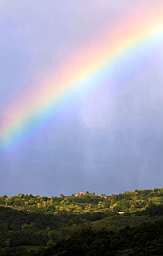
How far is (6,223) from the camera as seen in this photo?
199m

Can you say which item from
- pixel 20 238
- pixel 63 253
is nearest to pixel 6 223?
pixel 20 238

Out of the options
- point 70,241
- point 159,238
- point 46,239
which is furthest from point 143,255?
point 46,239

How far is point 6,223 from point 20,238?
5488 cm

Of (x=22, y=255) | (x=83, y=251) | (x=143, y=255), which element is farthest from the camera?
(x=22, y=255)

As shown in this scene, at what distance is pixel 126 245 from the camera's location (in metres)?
81.9

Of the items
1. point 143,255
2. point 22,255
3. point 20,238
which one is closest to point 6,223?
point 20,238

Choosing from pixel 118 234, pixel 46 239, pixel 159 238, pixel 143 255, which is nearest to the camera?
pixel 143 255

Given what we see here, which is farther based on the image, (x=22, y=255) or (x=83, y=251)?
(x=22, y=255)

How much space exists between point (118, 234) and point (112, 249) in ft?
35.8

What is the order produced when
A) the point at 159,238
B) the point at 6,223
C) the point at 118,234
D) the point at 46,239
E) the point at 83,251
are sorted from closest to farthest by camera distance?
the point at 159,238 < the point at 83,251 < the point at 118,234 < the point at 46,239 < the point at 6,223

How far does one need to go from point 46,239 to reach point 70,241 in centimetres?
4892

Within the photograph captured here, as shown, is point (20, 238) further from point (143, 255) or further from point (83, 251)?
point (143, 255)

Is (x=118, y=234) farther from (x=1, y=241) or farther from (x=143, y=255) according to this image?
(x=1, y=241)

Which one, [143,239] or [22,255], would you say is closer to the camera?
[143,239]
